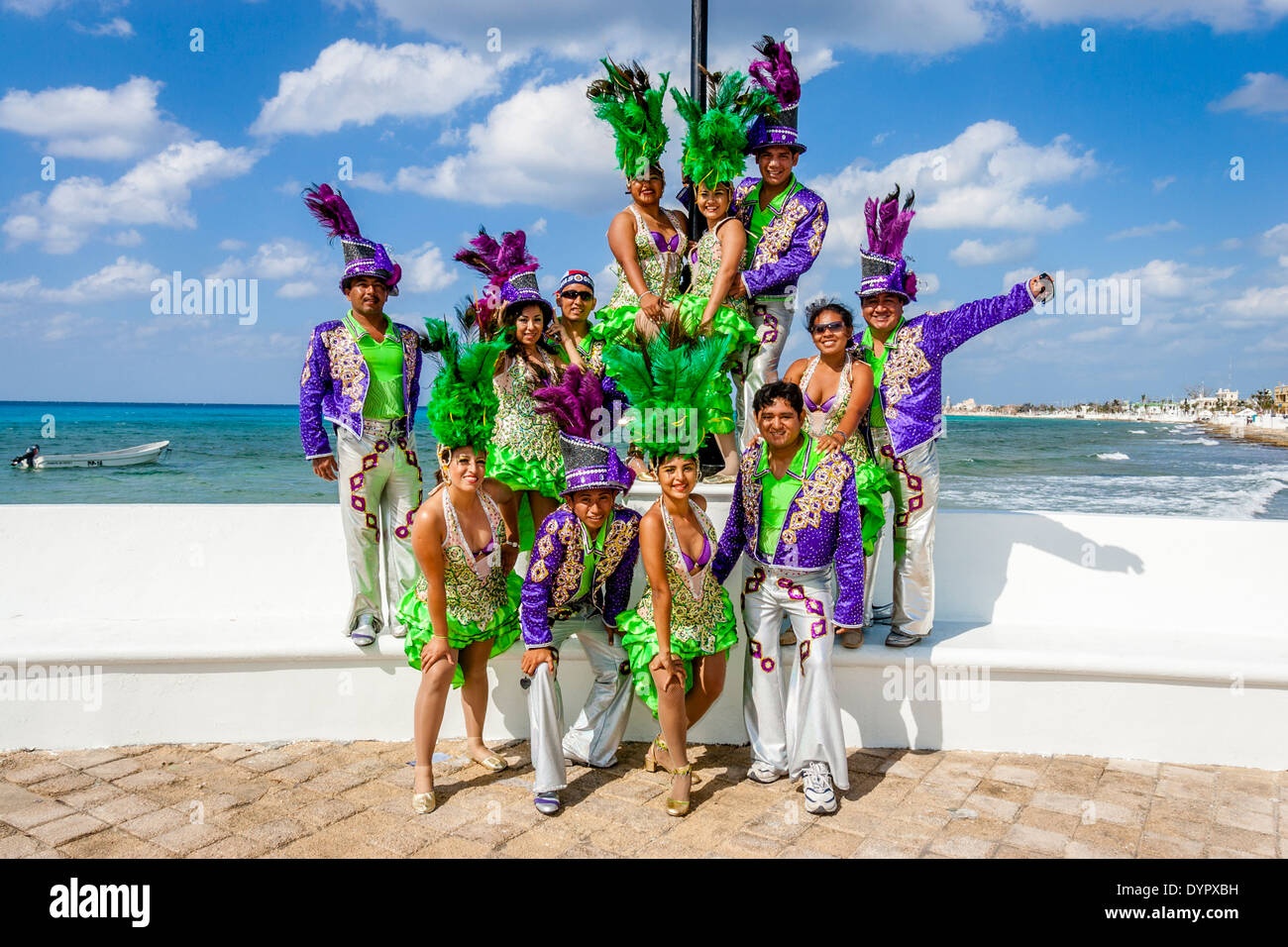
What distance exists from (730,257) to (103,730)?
12.5 ft

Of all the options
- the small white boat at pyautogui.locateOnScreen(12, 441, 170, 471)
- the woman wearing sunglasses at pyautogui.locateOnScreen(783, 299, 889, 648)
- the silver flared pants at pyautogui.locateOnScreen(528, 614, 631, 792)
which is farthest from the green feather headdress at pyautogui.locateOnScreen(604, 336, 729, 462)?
the small white boat at pyautogui.locateOnScreen(12, 441, 170, 471)

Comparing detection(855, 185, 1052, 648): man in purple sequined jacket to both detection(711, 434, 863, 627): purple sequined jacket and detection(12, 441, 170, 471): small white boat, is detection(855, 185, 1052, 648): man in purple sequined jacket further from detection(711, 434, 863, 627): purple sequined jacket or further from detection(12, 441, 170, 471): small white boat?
detection(12, 441, 170, 471): small white boat

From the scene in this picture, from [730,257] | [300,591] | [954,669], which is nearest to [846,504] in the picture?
[954,669]

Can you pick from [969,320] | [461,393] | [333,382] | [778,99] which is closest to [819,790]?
[461,393]

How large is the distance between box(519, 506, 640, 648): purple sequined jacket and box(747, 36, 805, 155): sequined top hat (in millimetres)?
2130

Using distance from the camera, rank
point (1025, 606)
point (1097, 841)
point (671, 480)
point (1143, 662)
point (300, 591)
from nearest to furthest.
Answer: point (1097, 841) < point (671, 480) < point (1143, 662) < point (1025, 606) < point (300, 591)

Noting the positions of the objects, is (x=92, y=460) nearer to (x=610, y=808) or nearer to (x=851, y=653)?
(x=610, y=808)

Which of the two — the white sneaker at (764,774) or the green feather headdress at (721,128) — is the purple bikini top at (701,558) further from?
the green feather headdress at (721,128)

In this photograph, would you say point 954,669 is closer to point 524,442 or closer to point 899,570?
point 899,570

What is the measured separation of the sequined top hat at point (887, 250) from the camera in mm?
4230

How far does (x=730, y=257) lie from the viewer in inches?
173

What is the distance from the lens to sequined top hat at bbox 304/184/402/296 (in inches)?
169

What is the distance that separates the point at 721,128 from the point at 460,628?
8.82 feet

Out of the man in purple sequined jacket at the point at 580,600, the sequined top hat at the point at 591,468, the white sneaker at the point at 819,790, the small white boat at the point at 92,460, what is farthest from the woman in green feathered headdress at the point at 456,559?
the small white boat at the point at 92,460
